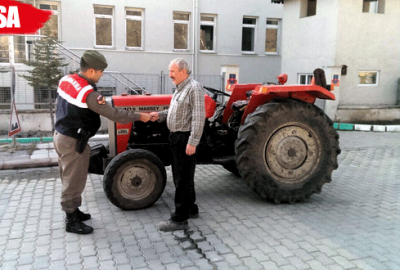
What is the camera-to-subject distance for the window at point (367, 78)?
46.6ft

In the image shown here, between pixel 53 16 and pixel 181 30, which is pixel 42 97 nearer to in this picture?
pixel 53 16

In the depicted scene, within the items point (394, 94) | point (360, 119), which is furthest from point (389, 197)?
point (394, 94)

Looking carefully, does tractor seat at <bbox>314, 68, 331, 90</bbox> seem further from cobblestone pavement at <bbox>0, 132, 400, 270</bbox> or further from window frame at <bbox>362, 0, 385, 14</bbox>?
window frame at <bbox>362, 0, 385, 14</bbox>

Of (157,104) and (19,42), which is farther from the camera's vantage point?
(19,42)

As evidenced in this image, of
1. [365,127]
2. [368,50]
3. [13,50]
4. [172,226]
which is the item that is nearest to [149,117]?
[172,226]

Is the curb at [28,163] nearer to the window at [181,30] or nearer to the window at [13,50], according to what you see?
the window at [13,50]

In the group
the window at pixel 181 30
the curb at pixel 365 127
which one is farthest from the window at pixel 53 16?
the curb at pixel 365 127

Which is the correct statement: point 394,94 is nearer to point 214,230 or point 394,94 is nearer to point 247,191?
point 247,191

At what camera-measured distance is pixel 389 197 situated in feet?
17.0

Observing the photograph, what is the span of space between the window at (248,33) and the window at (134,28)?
522 cm

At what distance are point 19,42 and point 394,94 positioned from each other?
14060 millimetres

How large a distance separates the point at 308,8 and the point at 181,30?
5.86 meters

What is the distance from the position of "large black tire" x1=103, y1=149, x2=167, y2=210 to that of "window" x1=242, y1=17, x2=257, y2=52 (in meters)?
15.5

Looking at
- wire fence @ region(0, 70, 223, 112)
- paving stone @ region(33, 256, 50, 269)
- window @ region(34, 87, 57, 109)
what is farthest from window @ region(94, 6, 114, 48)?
paving stone @ region(33, 256, 50, 269)
